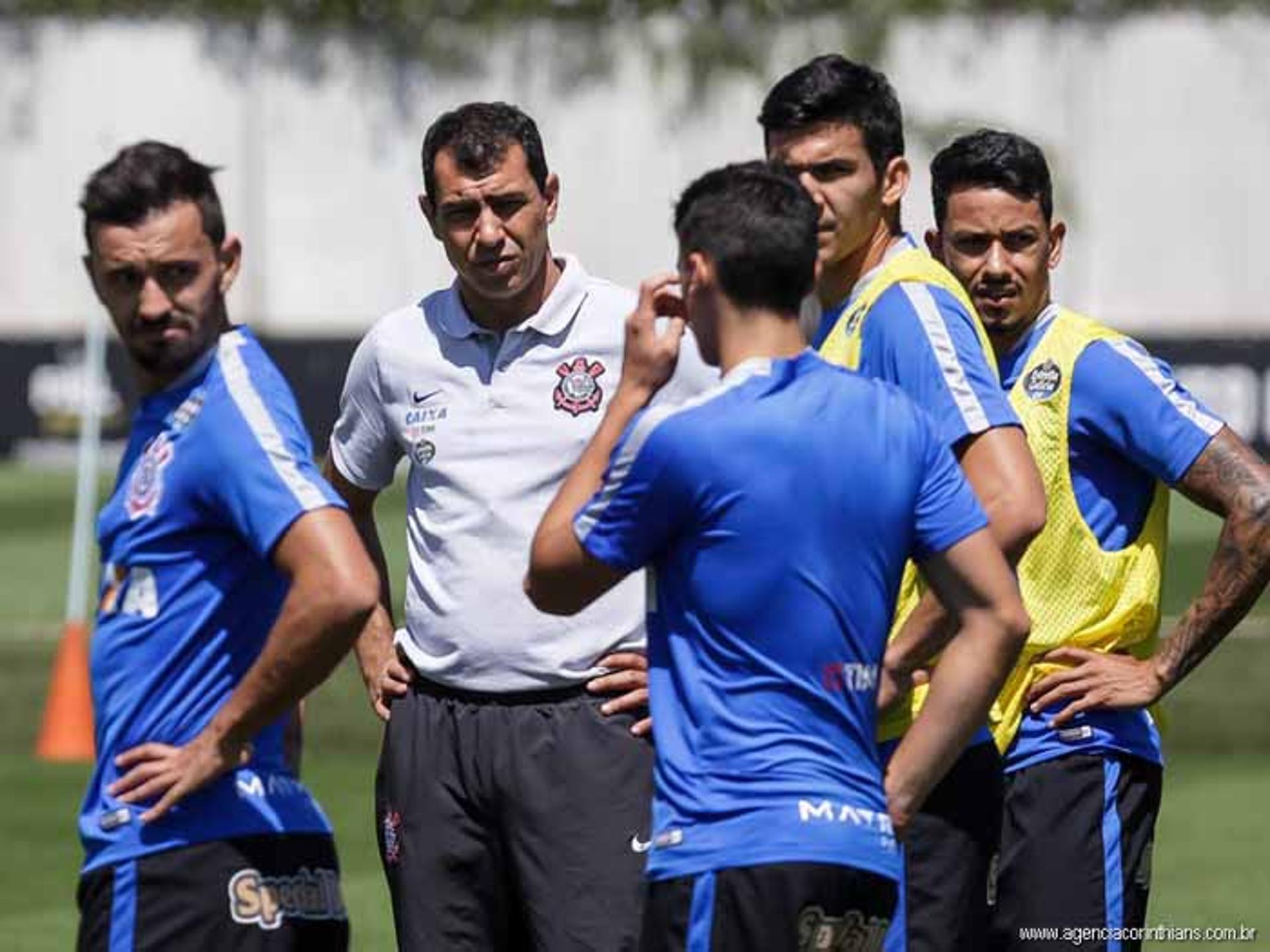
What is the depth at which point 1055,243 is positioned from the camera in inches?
262

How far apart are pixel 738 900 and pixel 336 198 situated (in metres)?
34.7

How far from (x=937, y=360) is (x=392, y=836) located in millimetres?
1814

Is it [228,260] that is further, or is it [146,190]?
[228,260]

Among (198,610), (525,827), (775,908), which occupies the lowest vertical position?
(525,827)

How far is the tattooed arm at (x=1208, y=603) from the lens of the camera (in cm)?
638

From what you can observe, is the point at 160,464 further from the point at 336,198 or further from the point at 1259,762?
the point at 336,198

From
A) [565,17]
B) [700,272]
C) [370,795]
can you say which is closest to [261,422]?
[700,272]

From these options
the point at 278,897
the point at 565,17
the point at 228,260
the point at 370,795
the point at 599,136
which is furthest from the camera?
the point at 565,17

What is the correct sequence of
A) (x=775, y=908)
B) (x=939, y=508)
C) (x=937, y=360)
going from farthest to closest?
1. (x=937, y=360)
2. (x=939, y=508)
3. (x=775, y=908)

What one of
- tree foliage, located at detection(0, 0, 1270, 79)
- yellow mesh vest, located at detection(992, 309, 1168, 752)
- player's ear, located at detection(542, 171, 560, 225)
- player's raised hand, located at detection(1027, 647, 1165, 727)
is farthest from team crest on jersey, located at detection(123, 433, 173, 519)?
Result: tree foliage, located at detection(0, 0, 1270, 79)

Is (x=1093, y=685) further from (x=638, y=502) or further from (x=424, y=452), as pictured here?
(x=638, y=502)

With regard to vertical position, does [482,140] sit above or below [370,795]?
above

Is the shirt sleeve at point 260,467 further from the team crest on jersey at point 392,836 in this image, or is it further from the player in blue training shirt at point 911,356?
the team crest on jersey at point 392,836

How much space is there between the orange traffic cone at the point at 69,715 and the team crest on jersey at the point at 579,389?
776 cm
